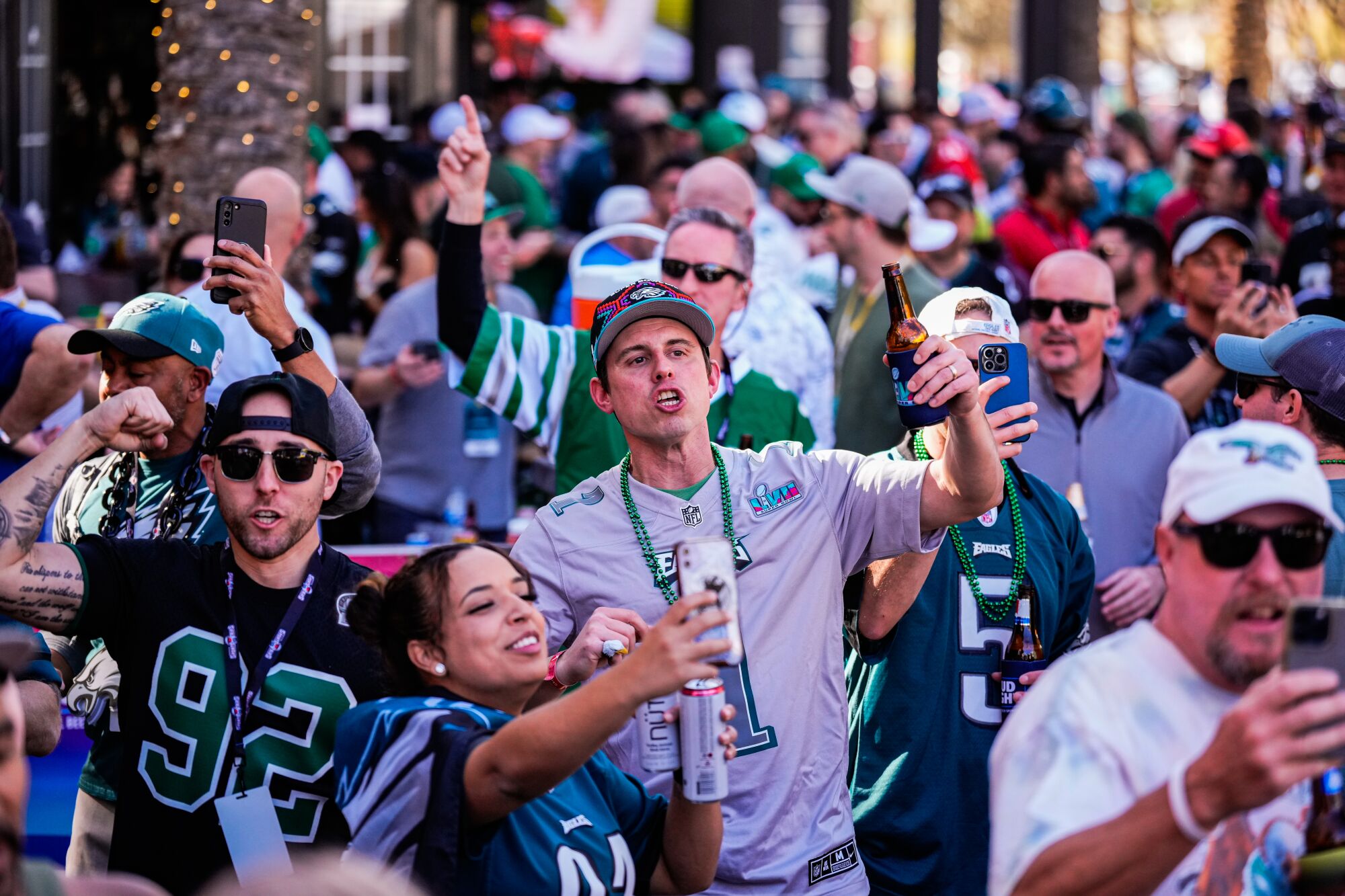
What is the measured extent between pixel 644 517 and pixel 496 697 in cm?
75

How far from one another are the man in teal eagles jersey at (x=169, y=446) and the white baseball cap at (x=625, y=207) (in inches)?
201

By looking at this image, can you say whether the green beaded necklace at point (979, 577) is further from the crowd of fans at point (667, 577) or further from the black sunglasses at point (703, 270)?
the black sunglasses at point (703, 270)

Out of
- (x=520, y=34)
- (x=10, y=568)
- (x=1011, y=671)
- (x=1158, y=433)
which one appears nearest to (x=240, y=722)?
(x=10, y=568)

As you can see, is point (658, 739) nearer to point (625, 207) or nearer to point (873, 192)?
point (873, 192)

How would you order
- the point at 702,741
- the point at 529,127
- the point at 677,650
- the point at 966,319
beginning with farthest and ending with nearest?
the point at 529,127 → the point at 966,319 → the point at 702,741 → the point at 677,650

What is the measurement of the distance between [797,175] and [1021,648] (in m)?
7.67

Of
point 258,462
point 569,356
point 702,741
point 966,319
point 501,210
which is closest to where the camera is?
point 702,741

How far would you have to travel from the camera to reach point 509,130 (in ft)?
44.9

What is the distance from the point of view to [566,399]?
580cm

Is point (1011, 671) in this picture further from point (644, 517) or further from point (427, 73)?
point (427, 73)

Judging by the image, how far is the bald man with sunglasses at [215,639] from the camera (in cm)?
379

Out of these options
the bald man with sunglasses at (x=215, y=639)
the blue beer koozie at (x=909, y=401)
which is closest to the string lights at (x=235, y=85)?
the bald man with sunglasses at (x=215, y=639)

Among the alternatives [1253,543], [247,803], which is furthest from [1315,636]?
[247,803]

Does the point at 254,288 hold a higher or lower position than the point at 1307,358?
higher
